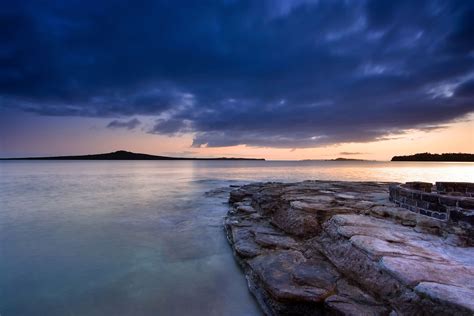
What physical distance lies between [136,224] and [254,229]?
5.35 meters

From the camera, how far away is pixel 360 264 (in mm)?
3992

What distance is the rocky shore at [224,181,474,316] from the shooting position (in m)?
3.10

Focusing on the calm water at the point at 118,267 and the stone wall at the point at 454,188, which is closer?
the calm water at the point at 118,267

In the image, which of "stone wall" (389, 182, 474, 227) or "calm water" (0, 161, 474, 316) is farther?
"stone wall" (389, 182, 474, 227)

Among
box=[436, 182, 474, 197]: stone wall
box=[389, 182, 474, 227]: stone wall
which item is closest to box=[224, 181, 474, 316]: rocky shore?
box=[389, 182, 474, 227]: stone wall

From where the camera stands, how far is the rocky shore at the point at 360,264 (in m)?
3.10

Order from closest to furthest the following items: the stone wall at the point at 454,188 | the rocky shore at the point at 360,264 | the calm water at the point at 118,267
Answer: the rocky shore at the point at 360,264 → the calm water at the point at 118,267 → the stone wall at the point at 454,188

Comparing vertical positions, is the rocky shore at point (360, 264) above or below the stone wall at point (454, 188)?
below

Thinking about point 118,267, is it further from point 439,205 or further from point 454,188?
point 454,188

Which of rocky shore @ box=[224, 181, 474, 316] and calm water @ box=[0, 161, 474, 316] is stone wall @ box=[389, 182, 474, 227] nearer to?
rocky shore @ box=[224, 181, 474, 316]

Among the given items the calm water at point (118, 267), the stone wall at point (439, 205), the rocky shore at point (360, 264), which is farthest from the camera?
the stone wall at point (439, 205)

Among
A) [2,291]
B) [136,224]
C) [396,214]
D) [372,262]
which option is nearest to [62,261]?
[2,291]

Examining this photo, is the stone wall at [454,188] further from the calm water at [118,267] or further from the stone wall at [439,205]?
the calm water at [118,267]

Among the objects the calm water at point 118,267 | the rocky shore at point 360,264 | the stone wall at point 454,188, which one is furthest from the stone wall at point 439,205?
the calm water at point 118,267
